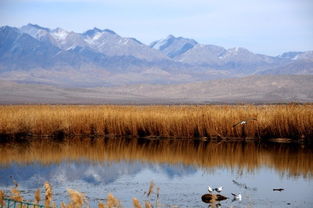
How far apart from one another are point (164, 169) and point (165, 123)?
6.87m

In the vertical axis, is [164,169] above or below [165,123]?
below

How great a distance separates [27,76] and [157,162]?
506 ft

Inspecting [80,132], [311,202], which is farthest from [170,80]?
[311,202]

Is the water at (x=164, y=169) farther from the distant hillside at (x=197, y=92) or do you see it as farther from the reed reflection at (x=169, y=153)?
the distant hillside at (x=197, y=92)

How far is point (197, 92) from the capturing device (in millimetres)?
99875

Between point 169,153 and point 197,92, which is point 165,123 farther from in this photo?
point 197,92

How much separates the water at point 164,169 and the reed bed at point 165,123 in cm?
95

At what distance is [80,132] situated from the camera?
25.4 metres

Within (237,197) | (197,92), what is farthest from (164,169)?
(197,92)

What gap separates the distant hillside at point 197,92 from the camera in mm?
83250

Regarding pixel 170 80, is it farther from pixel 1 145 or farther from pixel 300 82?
pixel 1 145

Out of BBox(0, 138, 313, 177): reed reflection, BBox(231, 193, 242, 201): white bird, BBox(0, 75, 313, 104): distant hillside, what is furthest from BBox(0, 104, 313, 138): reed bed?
BBox(0, 75, 313, 104): distant hillside

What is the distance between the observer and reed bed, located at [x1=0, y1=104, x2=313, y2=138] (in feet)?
78.0

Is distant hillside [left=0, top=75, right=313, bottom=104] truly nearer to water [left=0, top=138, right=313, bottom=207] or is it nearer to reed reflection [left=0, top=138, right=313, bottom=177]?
reed reflection [left=0, top=138, right=313, bottom=177]
